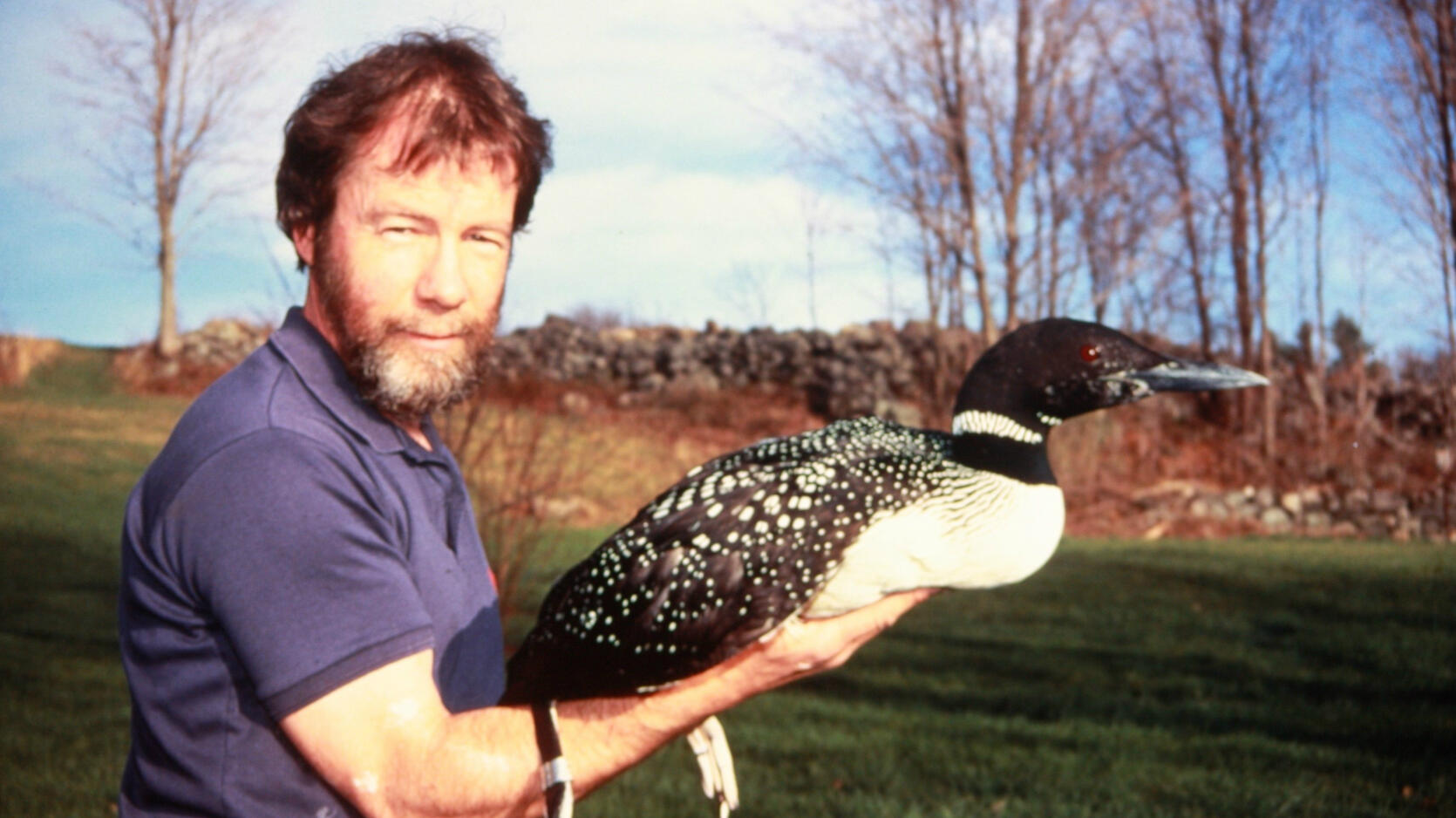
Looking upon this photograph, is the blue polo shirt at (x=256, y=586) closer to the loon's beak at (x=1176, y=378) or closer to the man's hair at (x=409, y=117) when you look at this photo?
the man's hair at (x=409, y=117)

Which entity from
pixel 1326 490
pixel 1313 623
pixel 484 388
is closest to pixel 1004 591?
pixel 1313 623

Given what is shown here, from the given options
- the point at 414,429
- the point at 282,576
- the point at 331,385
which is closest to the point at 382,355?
the point at 331,385

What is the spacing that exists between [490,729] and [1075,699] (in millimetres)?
5879

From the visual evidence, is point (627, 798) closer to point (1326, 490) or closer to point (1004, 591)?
point (1004, 591)

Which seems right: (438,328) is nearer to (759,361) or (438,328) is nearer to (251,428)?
(251,428)

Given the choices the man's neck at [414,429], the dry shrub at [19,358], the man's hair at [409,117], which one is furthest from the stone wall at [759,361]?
the man's hair at [409,117]

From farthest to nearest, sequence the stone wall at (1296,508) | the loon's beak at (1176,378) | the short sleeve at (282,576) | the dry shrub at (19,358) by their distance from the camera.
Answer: the dry shrub at (19,358) < the stone wall at (1296,508) < the loon's beak at (1176,378) < the short sleeve at (282,576)

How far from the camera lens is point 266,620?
65.5 inches

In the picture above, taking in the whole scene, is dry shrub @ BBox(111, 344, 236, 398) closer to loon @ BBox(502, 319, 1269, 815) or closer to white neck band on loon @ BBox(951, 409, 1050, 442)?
loon @ BBox(502, 319, 1269, 815)

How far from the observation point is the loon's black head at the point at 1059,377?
2053 mm

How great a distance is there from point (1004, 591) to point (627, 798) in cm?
647

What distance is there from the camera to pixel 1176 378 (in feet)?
6.69

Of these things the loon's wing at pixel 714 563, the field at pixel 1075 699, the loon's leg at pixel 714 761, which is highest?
the loon's wing at pixel 714 563

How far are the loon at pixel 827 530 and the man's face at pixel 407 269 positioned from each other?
0.45m
